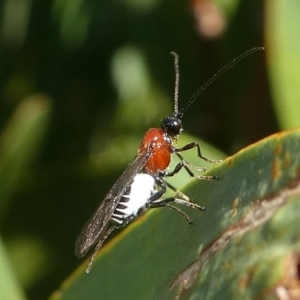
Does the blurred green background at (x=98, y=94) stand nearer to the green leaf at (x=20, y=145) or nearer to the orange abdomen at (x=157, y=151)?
the green leaf at (x=20, y=145)

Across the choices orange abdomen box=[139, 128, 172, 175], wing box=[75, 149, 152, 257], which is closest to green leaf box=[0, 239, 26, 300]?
wing box=[75, 149, 152, 257]

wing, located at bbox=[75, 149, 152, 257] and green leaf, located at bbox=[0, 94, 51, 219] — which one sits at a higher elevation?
green leaf, located at bbox=[0, 94, 51, 219]

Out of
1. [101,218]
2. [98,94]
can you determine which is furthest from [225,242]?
[98,94]

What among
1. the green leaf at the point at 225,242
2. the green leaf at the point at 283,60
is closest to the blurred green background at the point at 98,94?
the green leaf at the point at 283,60

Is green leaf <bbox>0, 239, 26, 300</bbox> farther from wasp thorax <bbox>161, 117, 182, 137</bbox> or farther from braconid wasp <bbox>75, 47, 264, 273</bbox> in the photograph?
wasp thorax <bbox>161, 117, 182, 137</bbox>

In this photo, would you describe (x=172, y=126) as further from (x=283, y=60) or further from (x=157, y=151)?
(x=283, y=60)

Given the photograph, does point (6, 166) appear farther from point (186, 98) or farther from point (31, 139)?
point (186, 98)
